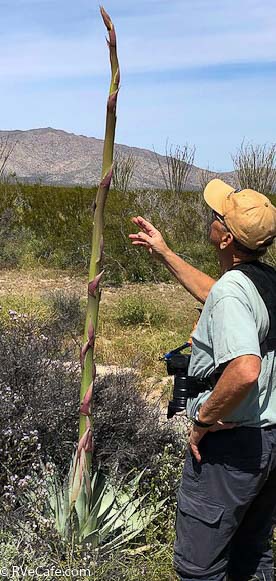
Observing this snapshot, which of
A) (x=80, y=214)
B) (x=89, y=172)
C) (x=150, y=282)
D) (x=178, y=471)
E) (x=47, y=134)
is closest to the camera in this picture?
(x=178, y=471)

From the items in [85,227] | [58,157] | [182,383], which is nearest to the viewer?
[182,383]

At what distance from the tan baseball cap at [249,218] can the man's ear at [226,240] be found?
35 millimetres

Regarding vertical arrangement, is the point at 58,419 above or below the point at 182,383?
below

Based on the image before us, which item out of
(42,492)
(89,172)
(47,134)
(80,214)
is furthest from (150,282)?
(47,134)

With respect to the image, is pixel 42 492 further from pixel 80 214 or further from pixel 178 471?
pixel 80 214

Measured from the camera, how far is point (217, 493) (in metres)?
2.58

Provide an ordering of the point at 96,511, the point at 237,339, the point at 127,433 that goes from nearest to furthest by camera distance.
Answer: the point at 237,339 → the point at 96,511 → the point at 127,433

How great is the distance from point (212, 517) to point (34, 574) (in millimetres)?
869

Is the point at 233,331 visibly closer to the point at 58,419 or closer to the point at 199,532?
the point at 199,532

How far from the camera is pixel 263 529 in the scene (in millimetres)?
2973

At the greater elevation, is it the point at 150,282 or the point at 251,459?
the point at 251,459

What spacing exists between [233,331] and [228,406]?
252mm

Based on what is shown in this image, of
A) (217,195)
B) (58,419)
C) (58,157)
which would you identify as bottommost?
(58,419)

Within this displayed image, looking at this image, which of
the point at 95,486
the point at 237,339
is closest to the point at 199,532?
the point at 237,339
